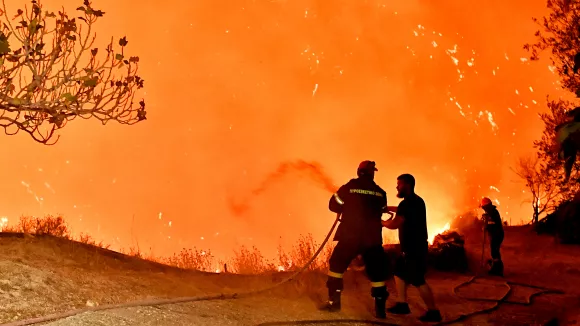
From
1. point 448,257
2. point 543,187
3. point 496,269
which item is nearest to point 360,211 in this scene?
point 448,257

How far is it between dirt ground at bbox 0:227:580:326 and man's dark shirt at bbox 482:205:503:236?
3.56ft

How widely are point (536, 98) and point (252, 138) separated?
17.5 metres

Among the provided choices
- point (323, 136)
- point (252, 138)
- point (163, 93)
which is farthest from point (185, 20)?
point (323, 136)

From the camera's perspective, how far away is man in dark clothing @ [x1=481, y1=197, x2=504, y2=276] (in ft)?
32.7

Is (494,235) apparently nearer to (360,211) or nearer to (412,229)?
(412,229)

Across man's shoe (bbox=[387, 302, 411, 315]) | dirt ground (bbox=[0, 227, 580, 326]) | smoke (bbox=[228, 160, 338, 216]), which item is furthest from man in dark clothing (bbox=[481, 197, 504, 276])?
smoke (bbox=[228, 160, 338, 216])

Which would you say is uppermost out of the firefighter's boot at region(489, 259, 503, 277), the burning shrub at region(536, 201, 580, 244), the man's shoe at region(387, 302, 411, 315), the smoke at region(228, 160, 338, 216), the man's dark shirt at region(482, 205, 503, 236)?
the smoke at region(228, 160, 338, 216)

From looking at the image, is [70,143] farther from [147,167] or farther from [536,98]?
[536,98]

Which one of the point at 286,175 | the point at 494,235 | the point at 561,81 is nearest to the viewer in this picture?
the point at 494,235

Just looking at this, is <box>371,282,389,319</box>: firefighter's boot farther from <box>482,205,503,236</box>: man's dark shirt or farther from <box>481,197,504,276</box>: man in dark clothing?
<box>482,205,503,236</box>: man's dark shirt

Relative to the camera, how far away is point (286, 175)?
3162 cm

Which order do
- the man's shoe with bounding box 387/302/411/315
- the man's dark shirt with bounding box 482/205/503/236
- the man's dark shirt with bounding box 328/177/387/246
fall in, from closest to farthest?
the man's dark shirt with bounding box 328/177/387/246 → the man's shoe with bounding box 387/302/411/315 → the man's dark shirt with bounding box 482/205/503/236

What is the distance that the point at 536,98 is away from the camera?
92.5 feet

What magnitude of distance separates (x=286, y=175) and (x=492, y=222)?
2187 centimetres
